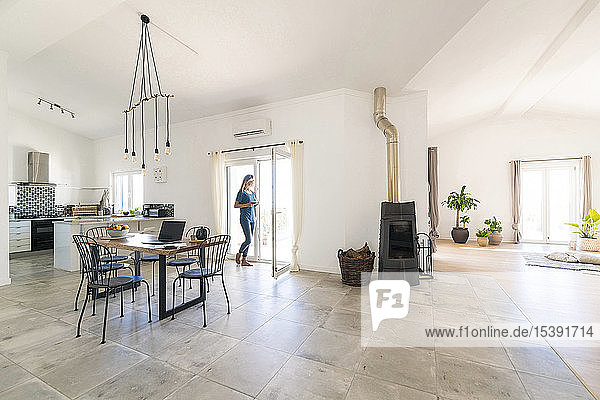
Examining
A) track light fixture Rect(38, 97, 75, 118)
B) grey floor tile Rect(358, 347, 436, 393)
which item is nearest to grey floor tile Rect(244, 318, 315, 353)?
grey floor tile Rect(358, 347, 436, 393)

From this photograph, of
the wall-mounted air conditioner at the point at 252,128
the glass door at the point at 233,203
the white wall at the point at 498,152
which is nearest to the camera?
the wall-mounted air conditioner at the point at 252,128

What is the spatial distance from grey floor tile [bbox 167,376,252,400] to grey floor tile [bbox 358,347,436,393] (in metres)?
0.86

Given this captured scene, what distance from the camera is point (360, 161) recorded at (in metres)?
4.47

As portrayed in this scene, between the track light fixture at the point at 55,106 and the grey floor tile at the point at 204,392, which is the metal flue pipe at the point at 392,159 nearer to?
the grey floor tile at the point at 204,392

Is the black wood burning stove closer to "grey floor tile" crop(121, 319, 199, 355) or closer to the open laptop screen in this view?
"grey floor tile" crop(121, 319, 199, 355)

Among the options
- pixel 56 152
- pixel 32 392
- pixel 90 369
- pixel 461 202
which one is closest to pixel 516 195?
pixel 461 202

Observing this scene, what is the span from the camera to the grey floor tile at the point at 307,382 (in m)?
1.69

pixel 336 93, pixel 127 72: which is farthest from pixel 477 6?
pixel 127 72

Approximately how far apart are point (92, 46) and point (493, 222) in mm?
9085

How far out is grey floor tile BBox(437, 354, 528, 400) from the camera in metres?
1.69

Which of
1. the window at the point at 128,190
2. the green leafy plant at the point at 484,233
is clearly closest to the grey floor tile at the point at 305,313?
the window at the point at 128,190

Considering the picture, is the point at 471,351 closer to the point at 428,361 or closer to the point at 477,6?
the point at 428,361

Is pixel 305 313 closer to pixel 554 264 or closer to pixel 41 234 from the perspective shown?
pixel 554 264

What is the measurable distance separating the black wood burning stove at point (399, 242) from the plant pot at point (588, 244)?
499cm
